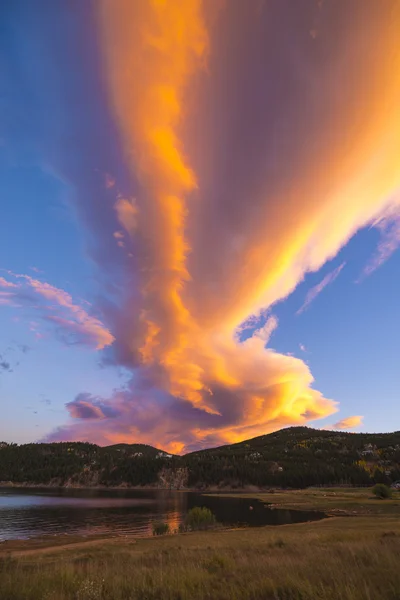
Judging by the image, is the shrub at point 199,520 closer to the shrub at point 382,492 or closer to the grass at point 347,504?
the grass at point 347,504

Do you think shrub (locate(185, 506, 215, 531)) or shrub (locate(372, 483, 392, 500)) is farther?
shrub (locate(372, 483, 392, 500))

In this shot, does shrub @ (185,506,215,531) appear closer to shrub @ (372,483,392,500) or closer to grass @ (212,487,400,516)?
grass @ (212,487,400,516)

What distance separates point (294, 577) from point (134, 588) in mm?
4658

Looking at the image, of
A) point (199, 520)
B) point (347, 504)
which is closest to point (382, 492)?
point (347, 504)

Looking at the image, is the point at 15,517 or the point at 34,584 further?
the point at 15,517

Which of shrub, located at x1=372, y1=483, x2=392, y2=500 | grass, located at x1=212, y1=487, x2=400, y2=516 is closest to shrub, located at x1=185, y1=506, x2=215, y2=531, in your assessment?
grass, located at x1=212, y1=487, x2=400, y2=516

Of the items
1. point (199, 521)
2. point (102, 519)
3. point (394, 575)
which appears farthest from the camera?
point (102, 519)

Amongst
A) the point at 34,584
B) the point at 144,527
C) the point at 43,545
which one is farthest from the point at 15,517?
the point at 34,584

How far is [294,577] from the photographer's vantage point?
9.62 meters

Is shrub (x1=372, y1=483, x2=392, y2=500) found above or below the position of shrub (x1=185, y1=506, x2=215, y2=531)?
above

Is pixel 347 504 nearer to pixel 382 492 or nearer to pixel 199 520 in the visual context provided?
pixel 382 492

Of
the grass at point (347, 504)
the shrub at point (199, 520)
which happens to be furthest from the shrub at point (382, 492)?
the shrub at point (199, 520)

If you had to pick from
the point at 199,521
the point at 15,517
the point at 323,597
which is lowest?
the point at 323,597

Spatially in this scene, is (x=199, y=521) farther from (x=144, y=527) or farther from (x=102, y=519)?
(x=102, y=519)
